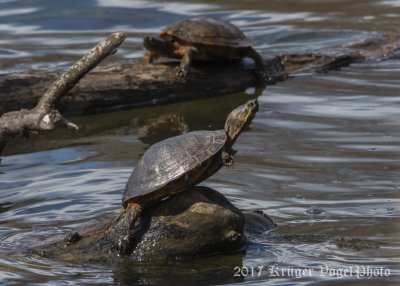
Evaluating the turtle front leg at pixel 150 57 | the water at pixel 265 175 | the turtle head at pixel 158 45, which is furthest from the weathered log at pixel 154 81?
the turtle front leg at pixel 150 57

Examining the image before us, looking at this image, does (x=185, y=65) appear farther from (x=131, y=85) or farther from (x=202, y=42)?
(x=131, y=85)

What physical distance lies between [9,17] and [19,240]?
10.7 m

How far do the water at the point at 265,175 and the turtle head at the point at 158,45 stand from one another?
86 cm

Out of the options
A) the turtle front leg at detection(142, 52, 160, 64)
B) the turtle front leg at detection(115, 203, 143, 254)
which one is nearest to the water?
the turtle front leg at detection(115, 203, 143, 254)

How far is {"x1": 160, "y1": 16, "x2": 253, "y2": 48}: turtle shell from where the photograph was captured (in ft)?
30.5

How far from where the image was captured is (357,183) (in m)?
5.81

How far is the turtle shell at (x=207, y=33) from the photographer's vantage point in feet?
30.5

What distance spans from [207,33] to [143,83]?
1173 millimetres

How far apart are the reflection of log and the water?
179mm

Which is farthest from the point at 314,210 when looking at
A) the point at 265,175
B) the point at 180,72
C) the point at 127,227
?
the point at 180,72

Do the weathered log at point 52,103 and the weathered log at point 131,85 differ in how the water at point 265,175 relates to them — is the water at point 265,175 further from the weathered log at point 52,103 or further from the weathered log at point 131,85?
the weathered log at point 52,103

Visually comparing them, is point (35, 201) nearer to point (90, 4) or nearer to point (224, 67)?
point (224, 67)

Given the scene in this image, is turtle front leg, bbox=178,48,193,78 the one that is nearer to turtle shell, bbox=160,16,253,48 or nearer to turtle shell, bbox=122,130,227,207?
turtle shell, bbox=160,16,253,48

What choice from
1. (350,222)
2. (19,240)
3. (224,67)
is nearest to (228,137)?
(350,222)
